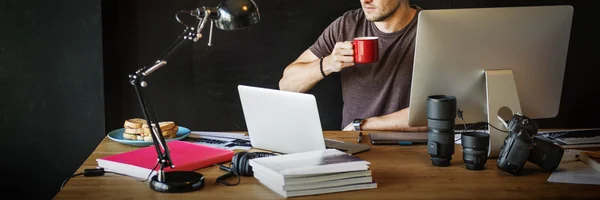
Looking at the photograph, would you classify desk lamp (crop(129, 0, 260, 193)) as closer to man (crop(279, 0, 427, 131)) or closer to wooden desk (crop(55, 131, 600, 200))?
wooden desk (crop(55, 131, 600, 200))

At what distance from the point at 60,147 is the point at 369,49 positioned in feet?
5.30

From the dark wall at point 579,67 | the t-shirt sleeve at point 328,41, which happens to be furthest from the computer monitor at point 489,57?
the dark wall at point 579,67

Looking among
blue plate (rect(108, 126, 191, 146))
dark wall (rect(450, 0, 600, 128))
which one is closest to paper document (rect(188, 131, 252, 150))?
blue plate (rect(108, 126, 191, 146))

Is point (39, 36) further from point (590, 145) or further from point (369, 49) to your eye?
point (590, 145)

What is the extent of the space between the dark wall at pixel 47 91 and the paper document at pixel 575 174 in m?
2.03

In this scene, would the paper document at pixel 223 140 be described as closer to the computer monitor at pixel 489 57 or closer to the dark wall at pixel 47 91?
the computer monitor at pixel 489 57

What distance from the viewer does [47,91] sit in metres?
3.25

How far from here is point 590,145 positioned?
236 centimetres

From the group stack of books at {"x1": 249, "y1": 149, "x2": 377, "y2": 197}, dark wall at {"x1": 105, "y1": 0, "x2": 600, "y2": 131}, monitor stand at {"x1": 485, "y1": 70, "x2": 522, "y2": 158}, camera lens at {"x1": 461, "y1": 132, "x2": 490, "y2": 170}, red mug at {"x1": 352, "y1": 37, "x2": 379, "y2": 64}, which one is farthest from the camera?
dark wall at {"x1": 105, "y1": 0, "x2": 600, "y2": 131}

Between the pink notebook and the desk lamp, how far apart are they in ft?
0.20

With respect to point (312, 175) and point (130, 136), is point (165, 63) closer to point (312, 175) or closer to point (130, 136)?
point (312, 175)

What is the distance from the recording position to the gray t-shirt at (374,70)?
3174mm

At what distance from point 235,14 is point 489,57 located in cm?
78

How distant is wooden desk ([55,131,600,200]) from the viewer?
70.6 inches
